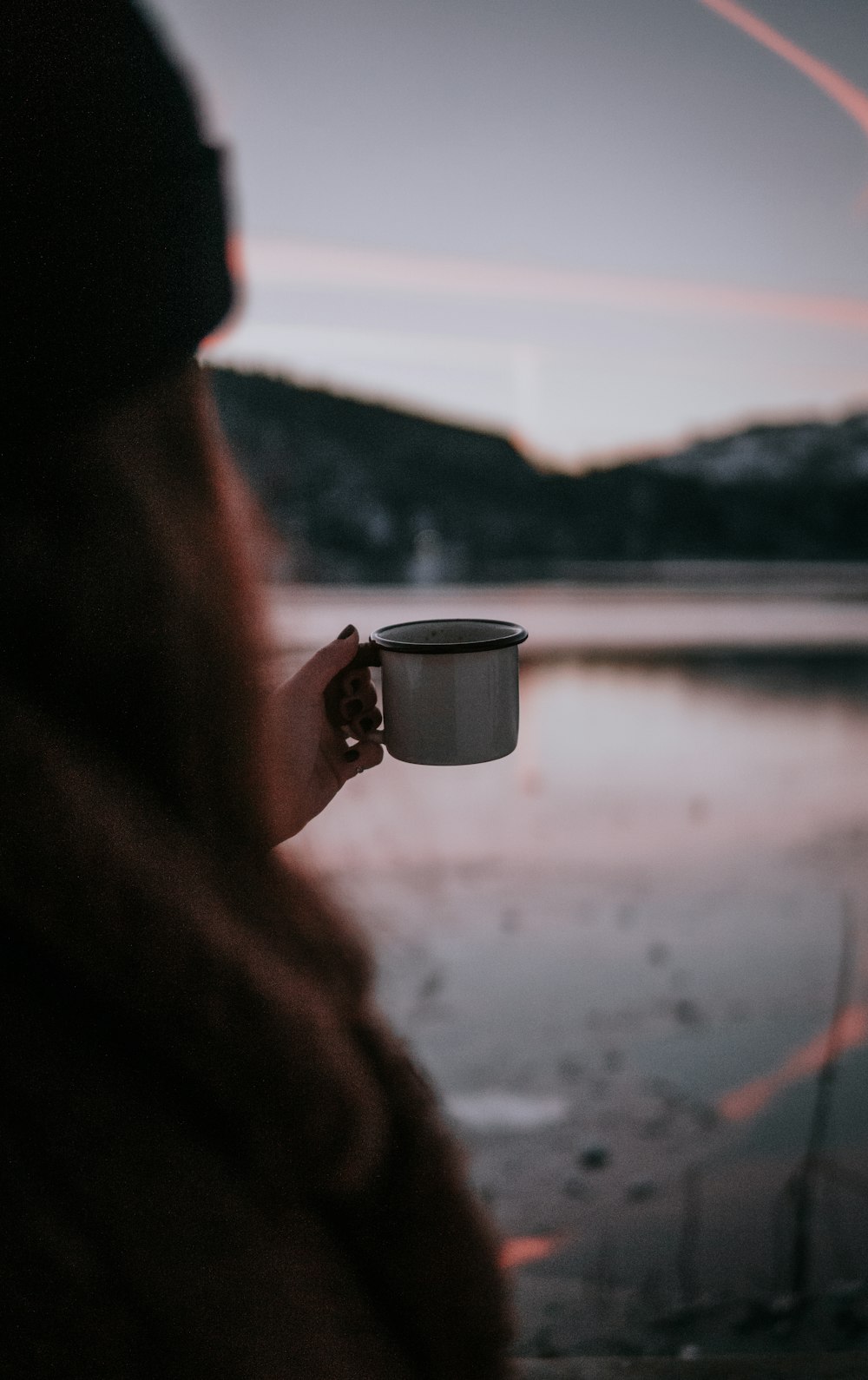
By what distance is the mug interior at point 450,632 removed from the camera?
0.62m

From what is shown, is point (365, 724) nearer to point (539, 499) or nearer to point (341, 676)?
point (341, 676)

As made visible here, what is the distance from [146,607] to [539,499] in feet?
13.5

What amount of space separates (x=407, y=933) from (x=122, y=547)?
7.42 ft

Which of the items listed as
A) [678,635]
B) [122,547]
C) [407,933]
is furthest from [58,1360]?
[678,635]

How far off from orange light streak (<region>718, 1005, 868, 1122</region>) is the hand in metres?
1.50

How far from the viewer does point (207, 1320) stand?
0.35 metres

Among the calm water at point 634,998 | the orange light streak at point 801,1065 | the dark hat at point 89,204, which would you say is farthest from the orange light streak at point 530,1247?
the dark hat at point 89,204

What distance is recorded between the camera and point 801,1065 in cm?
188

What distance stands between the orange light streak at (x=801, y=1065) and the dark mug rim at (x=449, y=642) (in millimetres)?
1515

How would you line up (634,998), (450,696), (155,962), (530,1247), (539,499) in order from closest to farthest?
(155,962) < (450,696) < (530,1247) < (634,998) < (539,499)

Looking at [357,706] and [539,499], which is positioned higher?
[539,499]

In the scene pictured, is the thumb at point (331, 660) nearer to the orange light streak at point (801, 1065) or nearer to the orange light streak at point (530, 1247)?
the orange light streak at point (530, 1247)

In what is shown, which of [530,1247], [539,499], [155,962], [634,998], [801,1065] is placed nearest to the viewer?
[155,962]

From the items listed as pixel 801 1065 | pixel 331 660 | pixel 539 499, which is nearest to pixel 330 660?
pixel 331 660
